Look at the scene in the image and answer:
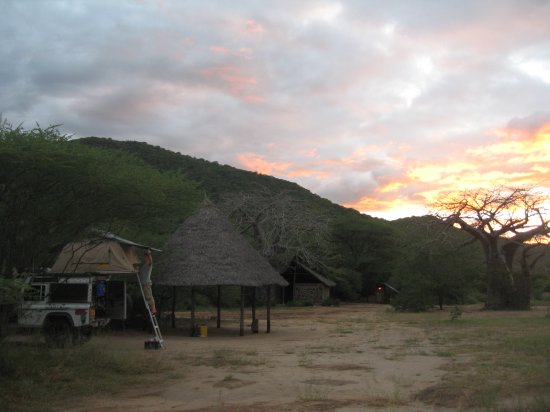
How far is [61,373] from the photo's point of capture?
10.7 m

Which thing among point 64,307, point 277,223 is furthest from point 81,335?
point 277,223

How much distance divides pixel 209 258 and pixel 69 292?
6756 mm

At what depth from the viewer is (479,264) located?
43062mm

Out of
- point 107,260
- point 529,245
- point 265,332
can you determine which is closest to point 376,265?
point 529,245

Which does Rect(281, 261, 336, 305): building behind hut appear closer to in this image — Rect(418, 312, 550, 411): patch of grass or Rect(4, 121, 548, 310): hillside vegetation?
Rect(4, 121, 548, 310): hillside vegetation

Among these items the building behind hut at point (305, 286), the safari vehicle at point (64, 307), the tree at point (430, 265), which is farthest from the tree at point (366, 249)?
the safari vehicle at point (64, 307)

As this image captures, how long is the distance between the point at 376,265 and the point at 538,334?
43.3 m

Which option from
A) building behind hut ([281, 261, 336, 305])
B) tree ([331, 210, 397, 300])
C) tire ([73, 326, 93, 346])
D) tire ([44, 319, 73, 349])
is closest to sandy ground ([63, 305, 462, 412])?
tire ([73, 326, 93, 346])

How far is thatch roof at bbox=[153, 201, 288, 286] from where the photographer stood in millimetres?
20438

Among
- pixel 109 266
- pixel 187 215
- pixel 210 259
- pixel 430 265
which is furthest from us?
pixel 430 265

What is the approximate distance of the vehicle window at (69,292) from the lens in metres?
15.0

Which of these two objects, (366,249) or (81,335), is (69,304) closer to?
(81,335)

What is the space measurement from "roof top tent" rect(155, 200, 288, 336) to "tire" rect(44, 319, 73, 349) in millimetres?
5588

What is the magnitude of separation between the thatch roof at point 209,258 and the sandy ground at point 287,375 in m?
2.02
